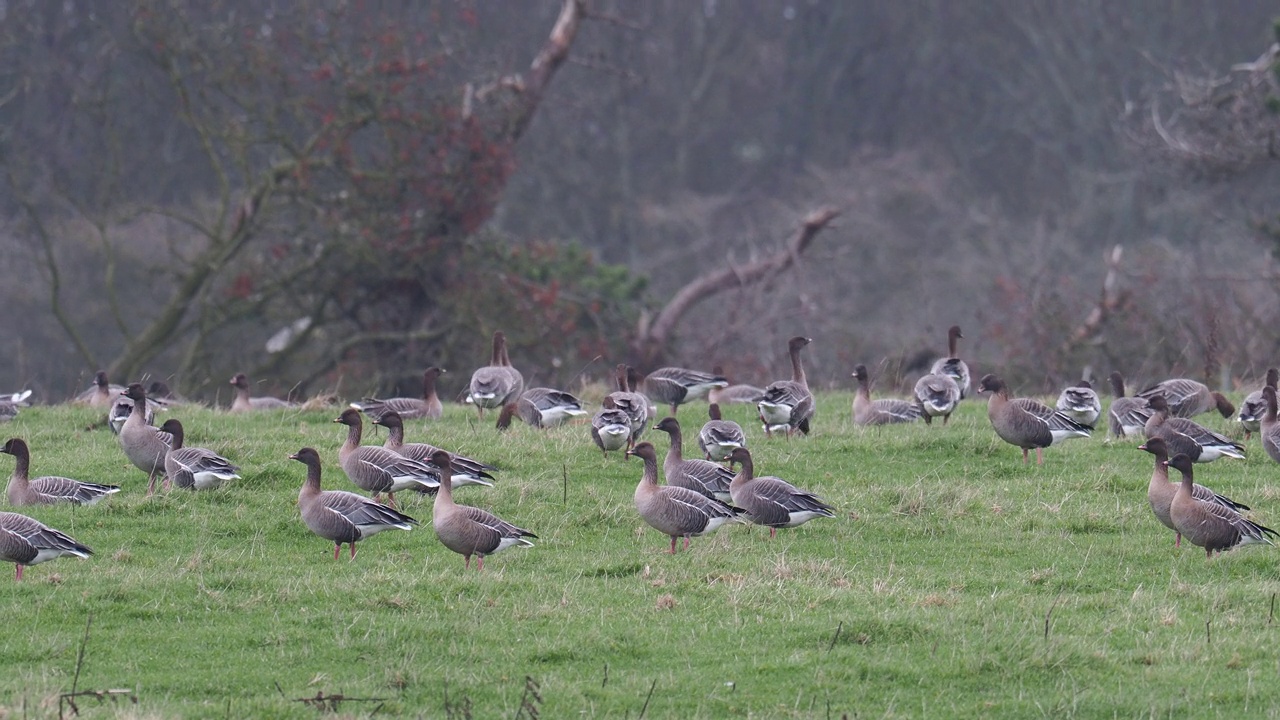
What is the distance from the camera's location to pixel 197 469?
13102 millimetres

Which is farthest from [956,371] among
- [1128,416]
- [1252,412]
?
[1252,412]

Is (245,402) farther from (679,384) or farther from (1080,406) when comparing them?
(1080,406)

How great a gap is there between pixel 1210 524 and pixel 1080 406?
17.5ft

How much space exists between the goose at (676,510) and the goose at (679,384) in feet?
20.9

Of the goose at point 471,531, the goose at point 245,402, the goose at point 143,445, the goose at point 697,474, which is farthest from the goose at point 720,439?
the goose at point 245,402

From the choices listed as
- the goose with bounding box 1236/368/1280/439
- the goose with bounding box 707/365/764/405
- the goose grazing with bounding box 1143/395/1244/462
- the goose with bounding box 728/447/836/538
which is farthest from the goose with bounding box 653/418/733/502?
the goose with bounding box 1236/368/1280/439

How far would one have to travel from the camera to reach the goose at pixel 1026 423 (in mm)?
14906

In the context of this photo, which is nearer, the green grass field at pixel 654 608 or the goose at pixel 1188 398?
the green grass field at pixel 654 608

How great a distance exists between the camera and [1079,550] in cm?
1194

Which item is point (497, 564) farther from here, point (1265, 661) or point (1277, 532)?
point (1277, 532)

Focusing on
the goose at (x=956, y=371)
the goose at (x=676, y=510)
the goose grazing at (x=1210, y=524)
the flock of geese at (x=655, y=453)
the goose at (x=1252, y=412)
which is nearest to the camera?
the goose grazing at (x=1210, y=524)

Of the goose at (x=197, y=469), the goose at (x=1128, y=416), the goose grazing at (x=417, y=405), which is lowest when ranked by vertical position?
the goose grazing at (x=417, y=405)

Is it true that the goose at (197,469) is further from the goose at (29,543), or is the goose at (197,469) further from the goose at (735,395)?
the goose at (735,395)

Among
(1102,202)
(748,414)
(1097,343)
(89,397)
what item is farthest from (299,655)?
(1102,202)
